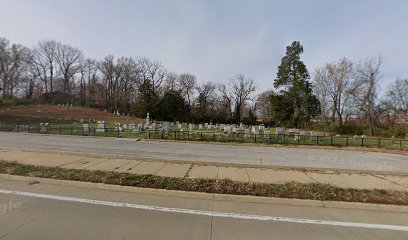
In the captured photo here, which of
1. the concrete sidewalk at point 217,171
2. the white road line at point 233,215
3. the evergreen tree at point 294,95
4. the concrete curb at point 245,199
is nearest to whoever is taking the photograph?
the white road line at point 233,215

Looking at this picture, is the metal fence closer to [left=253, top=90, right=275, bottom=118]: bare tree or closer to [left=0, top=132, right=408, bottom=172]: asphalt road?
[left=0, top=132, right=408, bottom=172]: asphalt road

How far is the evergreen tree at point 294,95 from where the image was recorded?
5400 cm

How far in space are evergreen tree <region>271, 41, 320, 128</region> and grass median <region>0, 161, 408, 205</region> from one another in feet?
165

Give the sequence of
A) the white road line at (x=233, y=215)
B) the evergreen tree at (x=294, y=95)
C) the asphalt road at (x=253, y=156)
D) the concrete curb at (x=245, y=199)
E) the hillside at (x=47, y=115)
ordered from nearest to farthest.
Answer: the white road line at (x=233, y=215)
the concrete curb at (x=245, y=199)
the asphalt road at (x=253, y=156)
the hillside at (x=47, y=115)
the evergreen tree at (x=294, y=95)

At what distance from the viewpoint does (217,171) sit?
8359mm

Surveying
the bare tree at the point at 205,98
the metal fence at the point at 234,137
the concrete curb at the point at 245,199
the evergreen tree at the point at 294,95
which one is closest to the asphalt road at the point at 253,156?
the concrete curb at the point at 245,199

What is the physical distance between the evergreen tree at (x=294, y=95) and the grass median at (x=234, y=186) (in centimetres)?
5033

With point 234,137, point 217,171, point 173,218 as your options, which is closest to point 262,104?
point 234,137

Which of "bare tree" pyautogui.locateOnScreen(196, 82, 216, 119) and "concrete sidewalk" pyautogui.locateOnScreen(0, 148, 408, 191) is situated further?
"bare tree" pyautogui.locateOnScreen(196, 82, 216, 119)

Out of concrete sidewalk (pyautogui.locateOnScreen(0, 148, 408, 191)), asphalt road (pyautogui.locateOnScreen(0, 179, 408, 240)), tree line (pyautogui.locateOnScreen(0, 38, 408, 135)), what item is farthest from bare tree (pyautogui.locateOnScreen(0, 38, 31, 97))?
asphalt road (pyautogui.locateOnScreen(0, 179, 408, 240))

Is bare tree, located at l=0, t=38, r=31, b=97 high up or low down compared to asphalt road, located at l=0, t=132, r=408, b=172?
up

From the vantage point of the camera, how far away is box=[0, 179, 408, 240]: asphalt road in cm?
400

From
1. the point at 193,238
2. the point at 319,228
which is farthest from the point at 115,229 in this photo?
the point at 319,228

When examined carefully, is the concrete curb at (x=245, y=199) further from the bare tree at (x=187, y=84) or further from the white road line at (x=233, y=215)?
the bare tree at (x=187, y=84)
